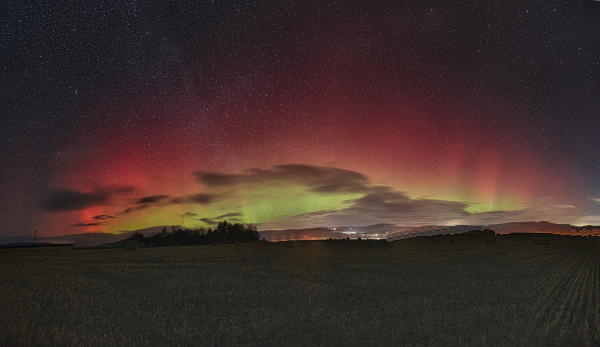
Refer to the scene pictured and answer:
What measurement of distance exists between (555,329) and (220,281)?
15.9m

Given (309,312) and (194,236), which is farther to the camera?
(194,236)

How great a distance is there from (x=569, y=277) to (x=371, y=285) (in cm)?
1166

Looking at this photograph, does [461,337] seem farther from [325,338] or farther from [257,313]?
[257,313]

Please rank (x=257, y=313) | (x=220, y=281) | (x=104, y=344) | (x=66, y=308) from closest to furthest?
(x=104, y=344) → (x=257, y=313) → (x=66, y=308) → (x=220, y=281)

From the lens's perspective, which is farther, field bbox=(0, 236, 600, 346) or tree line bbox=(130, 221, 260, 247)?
tree line bbox=(130, 221, 260, 247)

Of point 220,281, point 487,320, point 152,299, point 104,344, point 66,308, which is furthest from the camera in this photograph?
point 220,281

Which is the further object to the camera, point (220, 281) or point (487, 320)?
point (220, 281)

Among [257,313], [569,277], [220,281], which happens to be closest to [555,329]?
[257,313]

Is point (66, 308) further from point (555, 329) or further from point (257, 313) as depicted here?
point (555, 329)

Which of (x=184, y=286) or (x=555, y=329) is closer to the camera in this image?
(x=555, y=329)

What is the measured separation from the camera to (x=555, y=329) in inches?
425

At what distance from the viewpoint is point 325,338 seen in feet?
34.4

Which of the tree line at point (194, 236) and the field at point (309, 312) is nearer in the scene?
the field at point (309, 312)

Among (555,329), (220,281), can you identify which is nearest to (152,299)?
(220,281)
